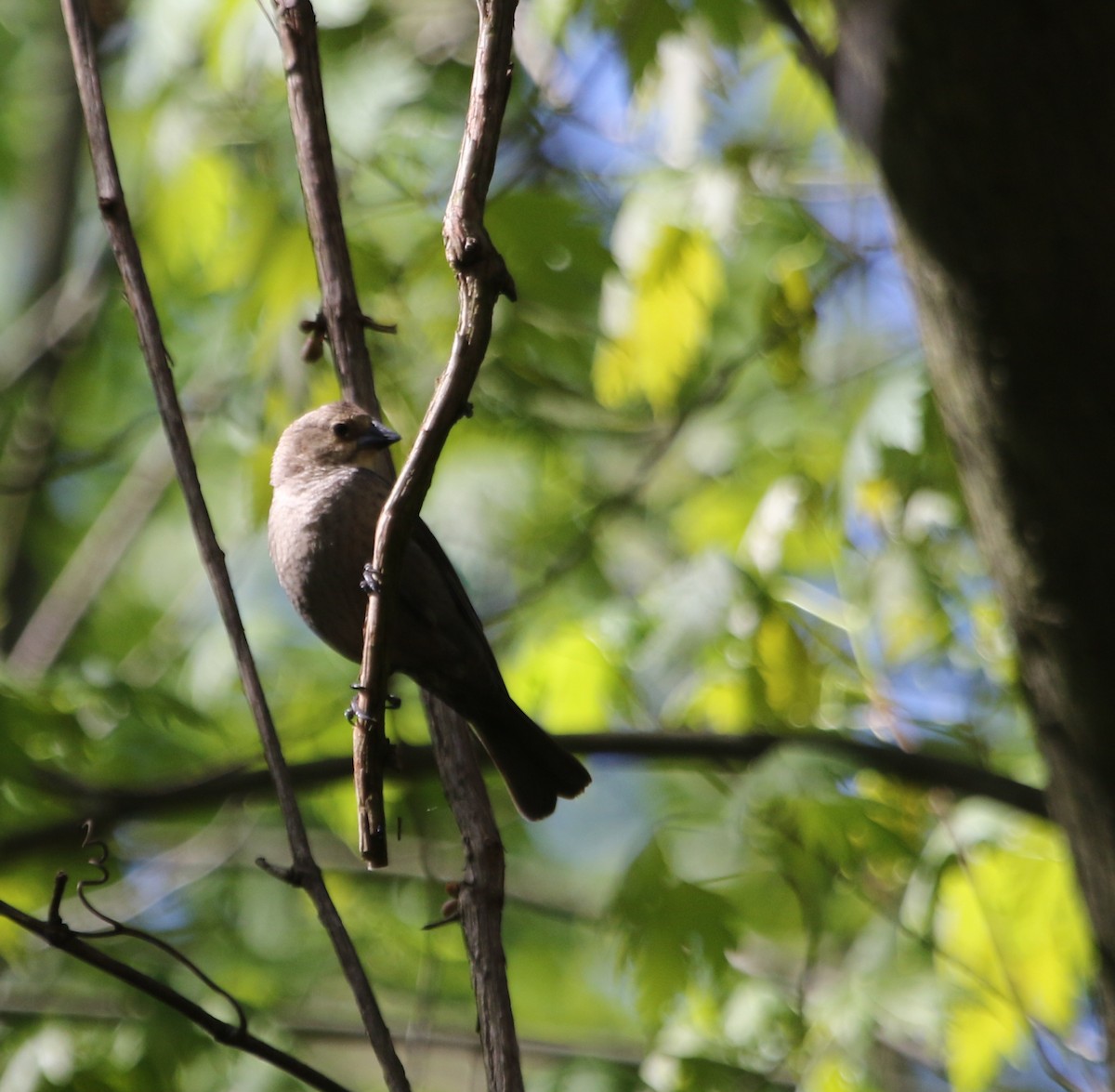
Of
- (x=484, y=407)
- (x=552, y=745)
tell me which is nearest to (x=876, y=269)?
(x=484, y=407)

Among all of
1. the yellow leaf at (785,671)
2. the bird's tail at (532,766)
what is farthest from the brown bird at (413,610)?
the yellow leaf at (785,671)

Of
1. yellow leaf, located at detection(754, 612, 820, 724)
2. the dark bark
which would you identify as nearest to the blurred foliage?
yellow leaf, located at detection(754, 612, 820, 724)

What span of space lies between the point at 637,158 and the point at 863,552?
177cm

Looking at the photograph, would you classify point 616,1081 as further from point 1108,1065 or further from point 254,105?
point 254,105

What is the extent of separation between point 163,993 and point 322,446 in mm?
2158

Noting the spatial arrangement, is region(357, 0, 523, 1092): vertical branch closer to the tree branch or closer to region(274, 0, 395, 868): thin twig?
region(274, 0, 395, 868): thin twig

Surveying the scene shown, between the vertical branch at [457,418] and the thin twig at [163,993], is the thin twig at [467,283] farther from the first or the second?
the thin twig at [163,993]

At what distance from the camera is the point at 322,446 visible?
12.2 ft

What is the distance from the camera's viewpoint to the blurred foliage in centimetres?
377

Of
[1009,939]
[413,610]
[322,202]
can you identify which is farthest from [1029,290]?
[1009,939]

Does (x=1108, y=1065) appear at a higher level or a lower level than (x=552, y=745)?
lower

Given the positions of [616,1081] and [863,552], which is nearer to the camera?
[616,1081]

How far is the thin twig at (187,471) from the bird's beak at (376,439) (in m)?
1.09

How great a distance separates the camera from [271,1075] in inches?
147
